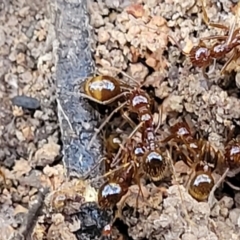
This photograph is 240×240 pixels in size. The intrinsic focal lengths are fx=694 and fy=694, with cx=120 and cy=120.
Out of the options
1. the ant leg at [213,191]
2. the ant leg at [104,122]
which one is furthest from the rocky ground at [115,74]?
the ant leg at [104,122]

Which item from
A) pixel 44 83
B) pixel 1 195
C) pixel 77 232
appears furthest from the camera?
pixel 44 83

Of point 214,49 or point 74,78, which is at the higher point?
point 214,49

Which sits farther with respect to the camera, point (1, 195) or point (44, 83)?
point (44, 83)

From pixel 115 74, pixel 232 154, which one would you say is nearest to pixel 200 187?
pixel 232 154

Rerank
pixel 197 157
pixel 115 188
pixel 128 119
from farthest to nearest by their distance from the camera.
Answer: pixel 128 119 < pixel 197 157 < pixel 115 188

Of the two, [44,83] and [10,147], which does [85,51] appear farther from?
[10,147]

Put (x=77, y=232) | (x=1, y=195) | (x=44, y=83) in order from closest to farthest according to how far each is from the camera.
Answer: (x=77, y=232), (x=1, y=195), (x=44, y=83)

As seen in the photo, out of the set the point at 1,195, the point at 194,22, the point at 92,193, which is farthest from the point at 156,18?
the point at 1,195

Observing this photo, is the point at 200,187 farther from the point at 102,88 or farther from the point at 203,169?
the point at 102,88
